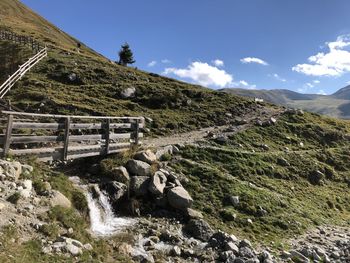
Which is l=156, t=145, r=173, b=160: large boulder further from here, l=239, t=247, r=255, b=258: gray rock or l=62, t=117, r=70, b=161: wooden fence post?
l=239, t=247, r=255, b=258: gray rock

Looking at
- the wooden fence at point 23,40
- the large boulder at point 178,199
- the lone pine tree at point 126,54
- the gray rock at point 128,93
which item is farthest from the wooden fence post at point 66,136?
the lone pine tree at point 126,54

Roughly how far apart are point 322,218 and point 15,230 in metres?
Result: 20.4

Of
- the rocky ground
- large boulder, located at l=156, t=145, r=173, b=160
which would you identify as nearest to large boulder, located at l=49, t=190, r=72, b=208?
the rocky ground

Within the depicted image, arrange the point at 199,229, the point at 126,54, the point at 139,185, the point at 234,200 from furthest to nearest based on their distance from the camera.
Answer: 1. the point at 126,54
2. the point at 234,200
3. the point at 139,185
4. the point at 199,229

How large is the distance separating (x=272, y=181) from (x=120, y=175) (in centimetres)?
1343

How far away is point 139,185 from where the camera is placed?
2078cm

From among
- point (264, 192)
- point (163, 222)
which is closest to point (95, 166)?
point (163, 222)

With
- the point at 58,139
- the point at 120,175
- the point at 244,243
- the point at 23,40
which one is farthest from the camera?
the point at 23,40

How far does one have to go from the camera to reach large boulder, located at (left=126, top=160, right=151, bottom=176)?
21938mm

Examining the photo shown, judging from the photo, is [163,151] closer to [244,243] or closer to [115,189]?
[115,189]

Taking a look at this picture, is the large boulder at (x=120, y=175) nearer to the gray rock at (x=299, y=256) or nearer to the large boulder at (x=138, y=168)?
the large boulder at (x=138, y=168)

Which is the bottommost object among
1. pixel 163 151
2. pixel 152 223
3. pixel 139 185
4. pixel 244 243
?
pixel 244 243

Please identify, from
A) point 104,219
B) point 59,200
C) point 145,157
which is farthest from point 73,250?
point 145,157

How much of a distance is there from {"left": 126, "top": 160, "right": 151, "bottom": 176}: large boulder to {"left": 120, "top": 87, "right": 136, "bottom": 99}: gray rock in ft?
88.4
